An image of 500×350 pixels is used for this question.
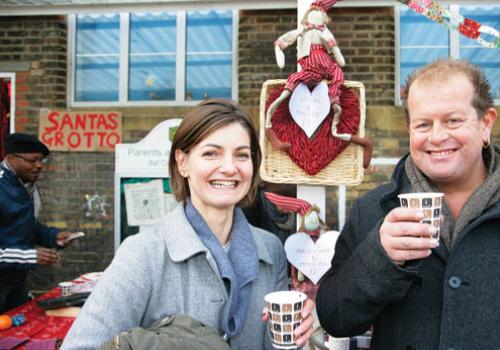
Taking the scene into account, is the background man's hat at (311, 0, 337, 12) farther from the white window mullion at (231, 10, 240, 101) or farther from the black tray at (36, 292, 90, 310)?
the white window mullion at (231, 10, 240, 101)

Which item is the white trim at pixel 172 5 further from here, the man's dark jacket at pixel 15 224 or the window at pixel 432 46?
the man's dark jacket at pixel 15 224

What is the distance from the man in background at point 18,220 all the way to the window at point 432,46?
378cm

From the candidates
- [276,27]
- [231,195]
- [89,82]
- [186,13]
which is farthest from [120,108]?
[231,195]

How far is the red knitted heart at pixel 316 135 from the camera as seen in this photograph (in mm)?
2271

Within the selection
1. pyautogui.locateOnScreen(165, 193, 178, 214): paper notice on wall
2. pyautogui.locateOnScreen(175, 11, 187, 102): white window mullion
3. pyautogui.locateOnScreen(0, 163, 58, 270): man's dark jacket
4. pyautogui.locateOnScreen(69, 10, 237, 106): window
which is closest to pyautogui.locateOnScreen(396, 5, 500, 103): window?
pyautogui.locateOnScreen(69, 10, 237, 106): window

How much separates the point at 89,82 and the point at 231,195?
4.38 m

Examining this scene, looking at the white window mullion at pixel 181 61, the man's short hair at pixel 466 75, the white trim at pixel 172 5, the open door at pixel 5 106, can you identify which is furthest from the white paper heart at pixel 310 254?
the open door at pixel 5 106

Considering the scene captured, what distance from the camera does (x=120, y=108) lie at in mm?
5324

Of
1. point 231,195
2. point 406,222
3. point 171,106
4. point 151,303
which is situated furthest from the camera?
point 171,106

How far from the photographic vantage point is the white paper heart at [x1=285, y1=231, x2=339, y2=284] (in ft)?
7.27

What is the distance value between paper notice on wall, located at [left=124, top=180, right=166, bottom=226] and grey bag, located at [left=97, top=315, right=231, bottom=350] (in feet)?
9.96

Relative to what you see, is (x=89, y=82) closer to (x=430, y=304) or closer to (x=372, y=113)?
(x=372, y=113)

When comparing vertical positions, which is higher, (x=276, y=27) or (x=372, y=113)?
(x=276, y=27)

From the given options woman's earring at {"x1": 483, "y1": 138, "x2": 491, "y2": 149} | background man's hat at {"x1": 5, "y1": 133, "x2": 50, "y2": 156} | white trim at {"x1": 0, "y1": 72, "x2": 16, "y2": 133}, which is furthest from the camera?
white trim at {"x1": 0, "y1": 72, "x2": 16, "y2": 133}
